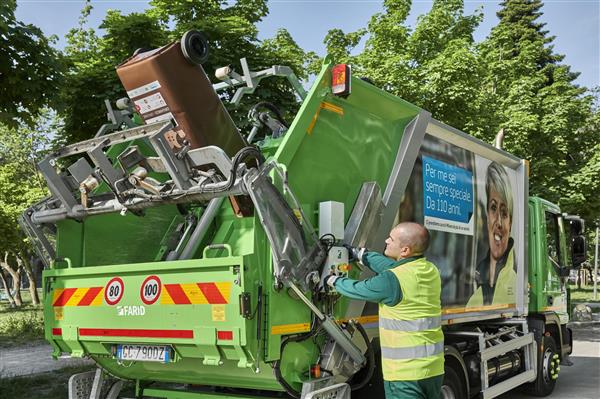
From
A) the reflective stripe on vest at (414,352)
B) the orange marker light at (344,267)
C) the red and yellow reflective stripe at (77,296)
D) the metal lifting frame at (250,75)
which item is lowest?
the reflective stripe on vest at (414,352)

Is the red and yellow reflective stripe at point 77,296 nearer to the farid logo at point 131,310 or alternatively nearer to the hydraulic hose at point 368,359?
the farid logo at point 131,310

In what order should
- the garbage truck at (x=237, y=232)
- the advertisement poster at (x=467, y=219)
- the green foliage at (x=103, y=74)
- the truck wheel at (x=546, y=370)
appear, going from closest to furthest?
1. the garbage truck at (x=237, y=232)
2. the advertisement poster at (x=467, y=219)
3. the truck wheel at (x=546, y=370)
4. the green foliage at (x=103, y=74)

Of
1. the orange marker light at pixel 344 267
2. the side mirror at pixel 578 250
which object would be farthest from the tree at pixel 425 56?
the orange marker light at pixel 344 267

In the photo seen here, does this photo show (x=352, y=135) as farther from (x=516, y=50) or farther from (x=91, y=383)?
(x=516, y=50)

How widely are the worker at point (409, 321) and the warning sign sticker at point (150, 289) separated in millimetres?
1124

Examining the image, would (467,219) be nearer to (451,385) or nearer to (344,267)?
(451,385)

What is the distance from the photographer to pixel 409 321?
3.38 metres

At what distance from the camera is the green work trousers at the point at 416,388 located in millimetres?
3354

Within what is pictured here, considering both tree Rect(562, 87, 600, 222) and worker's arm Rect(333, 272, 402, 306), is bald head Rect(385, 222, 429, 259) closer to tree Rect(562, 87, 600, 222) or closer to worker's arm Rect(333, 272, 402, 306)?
worker's arm Rect(333, 272, 402, 306)

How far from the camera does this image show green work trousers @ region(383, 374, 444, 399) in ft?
11.0

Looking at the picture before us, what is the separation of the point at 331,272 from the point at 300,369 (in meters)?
0.61

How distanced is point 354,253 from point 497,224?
2877mm

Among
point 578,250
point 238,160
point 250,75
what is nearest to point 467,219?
point 250,75

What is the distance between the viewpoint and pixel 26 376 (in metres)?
8.16
